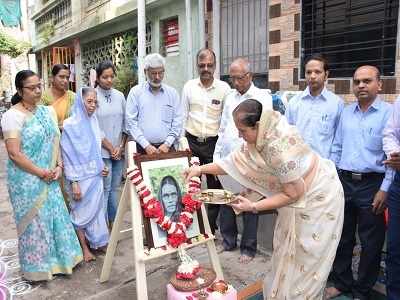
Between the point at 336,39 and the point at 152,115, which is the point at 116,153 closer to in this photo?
the point at 152,115

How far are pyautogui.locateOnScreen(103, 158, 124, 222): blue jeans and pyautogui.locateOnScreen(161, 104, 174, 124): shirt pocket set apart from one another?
72 cm

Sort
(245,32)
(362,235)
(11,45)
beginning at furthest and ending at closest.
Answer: (11,45), (245,32), (362,235)

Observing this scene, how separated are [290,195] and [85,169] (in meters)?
2.12

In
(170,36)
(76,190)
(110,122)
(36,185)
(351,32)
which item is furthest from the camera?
(170,36)

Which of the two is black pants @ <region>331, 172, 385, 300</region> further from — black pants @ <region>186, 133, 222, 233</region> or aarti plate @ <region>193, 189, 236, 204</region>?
black pants @ <region>186, 133, 222, 233</region>

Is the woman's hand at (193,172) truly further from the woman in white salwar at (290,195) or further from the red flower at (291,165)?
the red flower at (291,165)

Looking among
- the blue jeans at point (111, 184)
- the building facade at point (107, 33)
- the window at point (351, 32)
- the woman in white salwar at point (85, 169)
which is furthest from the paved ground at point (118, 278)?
the building facade at point (107, 33)

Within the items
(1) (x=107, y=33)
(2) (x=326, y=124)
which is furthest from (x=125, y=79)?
(2) (x=326, y=124)

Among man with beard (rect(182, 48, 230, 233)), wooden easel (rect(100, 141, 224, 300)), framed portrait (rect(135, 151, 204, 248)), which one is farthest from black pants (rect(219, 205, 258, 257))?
framed portrait (rect(135, 151, 204, 248))

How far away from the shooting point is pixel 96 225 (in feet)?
12.2

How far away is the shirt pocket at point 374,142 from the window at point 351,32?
202 cm

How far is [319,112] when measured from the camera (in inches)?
119

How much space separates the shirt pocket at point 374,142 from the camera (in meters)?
2.59

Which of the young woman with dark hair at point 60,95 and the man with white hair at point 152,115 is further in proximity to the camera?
the young woman with dark hair at point 60,95
